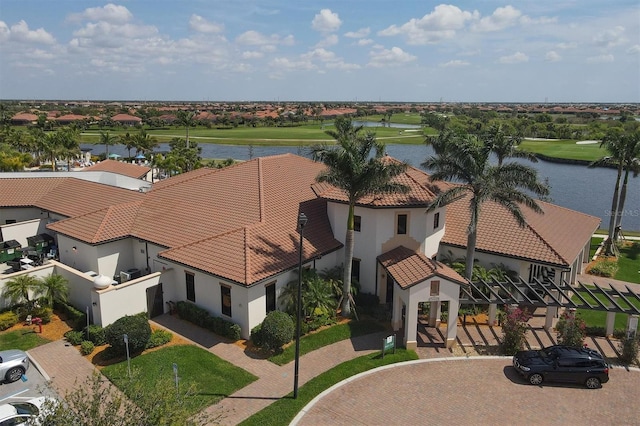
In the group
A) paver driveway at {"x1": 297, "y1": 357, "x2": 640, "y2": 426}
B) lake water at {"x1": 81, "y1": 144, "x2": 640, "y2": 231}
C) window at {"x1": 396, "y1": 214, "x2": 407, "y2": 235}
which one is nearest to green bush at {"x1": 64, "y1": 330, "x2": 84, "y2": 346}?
paver driveway at {"x1": 297, "y1": 357, "x2": 640, "y2": 426}

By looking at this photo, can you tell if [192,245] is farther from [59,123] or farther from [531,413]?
[59,123]

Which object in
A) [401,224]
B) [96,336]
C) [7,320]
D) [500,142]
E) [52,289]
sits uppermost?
[500,142]

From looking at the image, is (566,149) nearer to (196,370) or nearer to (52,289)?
(196,370)

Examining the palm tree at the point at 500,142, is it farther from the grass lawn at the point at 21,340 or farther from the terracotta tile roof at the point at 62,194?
the grass lawn at the point at 21,340

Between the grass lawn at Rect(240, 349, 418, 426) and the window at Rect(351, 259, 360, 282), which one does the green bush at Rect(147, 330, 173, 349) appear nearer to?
the grass lawn at Rect(240, 349, 418, 426)

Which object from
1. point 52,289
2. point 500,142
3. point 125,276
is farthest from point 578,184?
point 52,289

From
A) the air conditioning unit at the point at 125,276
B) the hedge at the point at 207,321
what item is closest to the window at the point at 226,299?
the hedge at the point at 207,321
